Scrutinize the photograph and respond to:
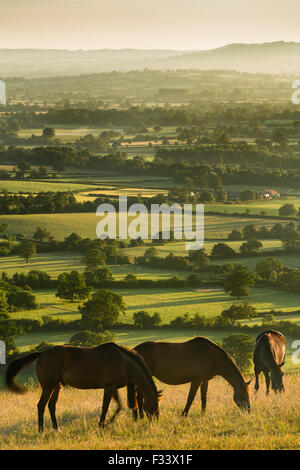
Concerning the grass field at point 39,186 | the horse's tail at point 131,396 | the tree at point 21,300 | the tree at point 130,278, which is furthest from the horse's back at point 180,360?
the grass field at point 39,186

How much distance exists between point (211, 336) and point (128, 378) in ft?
81.7

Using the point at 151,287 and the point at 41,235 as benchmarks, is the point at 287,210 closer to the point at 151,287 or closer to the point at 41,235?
the point at 41,235

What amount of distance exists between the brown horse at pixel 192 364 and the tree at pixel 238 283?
30.6m

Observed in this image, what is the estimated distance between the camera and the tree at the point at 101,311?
35750 mm

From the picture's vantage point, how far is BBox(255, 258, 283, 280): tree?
155ft

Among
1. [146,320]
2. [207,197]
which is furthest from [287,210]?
[146,320]

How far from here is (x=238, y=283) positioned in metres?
42.4

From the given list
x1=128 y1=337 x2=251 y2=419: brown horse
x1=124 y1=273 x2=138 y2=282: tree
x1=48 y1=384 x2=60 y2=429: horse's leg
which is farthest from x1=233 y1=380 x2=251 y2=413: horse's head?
x1=124 y1=273 x2=138 y2=282: tree

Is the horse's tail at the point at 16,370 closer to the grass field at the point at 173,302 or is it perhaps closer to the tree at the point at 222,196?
the grass field at the point at 173,302

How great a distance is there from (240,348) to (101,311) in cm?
779

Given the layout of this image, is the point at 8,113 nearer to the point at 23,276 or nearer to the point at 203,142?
the point at 203,142

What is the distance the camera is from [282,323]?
3559 centimetres

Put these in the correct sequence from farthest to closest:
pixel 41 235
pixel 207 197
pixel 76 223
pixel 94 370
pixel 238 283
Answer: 1. pixel 207 197
2. pixel 76 223
3. pixel 41 235
4. pixel 238 283
5. pixel 94 370

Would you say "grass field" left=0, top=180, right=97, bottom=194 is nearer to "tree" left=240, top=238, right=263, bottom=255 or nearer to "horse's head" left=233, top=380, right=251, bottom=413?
"tree" left=240, top=238, right=263, bottom=255
